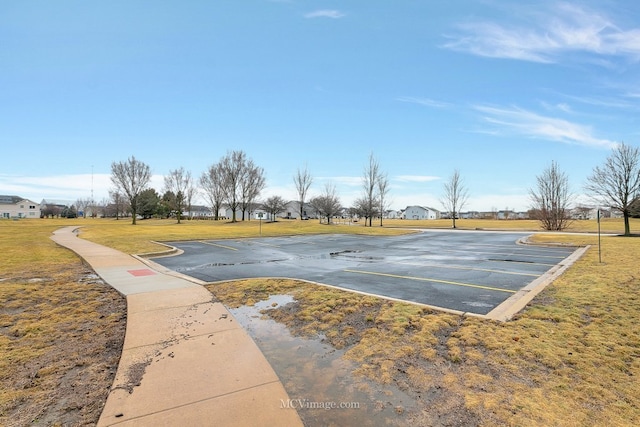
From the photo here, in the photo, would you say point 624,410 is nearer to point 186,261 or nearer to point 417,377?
point 417,377

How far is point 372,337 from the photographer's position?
4453 millimetres

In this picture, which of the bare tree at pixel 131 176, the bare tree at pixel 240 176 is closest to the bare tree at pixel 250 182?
the bare tree at pixel 240 176

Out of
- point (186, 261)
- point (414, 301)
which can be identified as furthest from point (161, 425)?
point (186, 261)

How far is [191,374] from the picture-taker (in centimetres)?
337

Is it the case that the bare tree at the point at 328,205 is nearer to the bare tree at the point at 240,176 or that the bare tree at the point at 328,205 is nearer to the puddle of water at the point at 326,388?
the bare tree at the point at 240,176

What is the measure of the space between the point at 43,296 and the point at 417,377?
7.43 meters

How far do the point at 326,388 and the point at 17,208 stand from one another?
405 ft

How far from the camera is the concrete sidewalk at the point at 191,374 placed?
105 inches

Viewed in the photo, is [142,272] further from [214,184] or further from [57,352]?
[214,184]

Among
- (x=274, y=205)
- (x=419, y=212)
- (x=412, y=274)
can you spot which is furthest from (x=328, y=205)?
(x=419, y=212)

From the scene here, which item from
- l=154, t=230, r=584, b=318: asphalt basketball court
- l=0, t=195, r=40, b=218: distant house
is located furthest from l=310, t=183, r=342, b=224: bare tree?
l=0, t=195, r=40, b=218: distant house

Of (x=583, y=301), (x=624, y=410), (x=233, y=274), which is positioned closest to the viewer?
(x=624, y=410)

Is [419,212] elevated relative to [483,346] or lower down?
elevated

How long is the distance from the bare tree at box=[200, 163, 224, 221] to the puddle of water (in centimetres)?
5550
